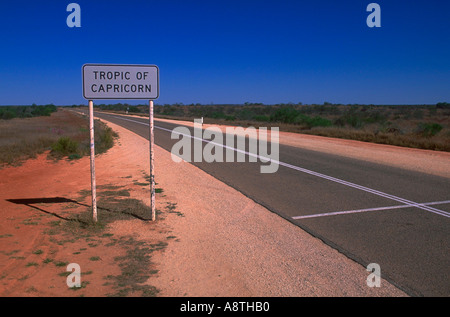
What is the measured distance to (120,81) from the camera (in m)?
6.48

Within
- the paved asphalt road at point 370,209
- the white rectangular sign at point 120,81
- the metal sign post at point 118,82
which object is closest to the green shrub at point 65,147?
the paved asphalt road at point 370,209

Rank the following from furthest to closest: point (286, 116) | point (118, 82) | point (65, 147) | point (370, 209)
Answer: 1. point (286, 116)
2. point (65, 147)
3. point (370, 209)
4. point (118, 82)

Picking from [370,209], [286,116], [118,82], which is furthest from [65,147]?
[286,116]

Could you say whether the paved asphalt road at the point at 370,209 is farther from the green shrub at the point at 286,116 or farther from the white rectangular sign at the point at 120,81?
the green shrub at the point at 286,116

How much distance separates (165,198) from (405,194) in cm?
553

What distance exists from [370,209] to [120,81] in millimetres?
5297

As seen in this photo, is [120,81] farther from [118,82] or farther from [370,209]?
[370,209]

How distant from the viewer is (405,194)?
8.86 metres

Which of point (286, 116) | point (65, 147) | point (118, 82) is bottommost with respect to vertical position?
point (65, 147)

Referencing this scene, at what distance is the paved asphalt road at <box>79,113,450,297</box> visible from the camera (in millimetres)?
5043

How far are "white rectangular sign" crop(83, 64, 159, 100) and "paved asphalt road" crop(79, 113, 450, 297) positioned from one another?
11.1ft

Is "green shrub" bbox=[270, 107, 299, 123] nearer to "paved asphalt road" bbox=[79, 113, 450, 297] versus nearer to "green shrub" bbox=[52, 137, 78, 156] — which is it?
"green shrub" bbox=[52, 137, 78, 156]
